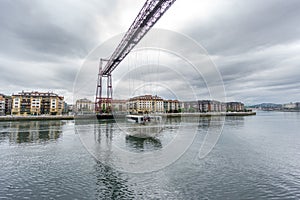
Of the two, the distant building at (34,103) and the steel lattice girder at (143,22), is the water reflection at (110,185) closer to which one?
the steel lattice girder at (143,22)

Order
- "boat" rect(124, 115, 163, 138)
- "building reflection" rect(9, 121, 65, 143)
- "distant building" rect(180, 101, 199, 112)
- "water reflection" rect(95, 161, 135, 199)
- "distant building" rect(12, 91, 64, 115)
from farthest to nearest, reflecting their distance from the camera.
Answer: "distant building" rect(12, 91, 64, 115), "distant building" rect(180, 101, 199, 112), "boat" rect(124, 115, 163, 138), "building reflection" rect(9, 121, 65, 143), "water reflection" rect(95, 161, 135, 199)

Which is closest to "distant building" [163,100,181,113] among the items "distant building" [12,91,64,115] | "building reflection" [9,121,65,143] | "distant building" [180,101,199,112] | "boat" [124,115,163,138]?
"distant building" [180,101,199,112]

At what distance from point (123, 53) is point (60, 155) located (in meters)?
15.9

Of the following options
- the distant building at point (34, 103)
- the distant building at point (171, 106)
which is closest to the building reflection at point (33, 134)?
the distant building at point (34, 103)

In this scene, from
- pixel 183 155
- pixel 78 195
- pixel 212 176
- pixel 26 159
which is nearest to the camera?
pixel 78 195

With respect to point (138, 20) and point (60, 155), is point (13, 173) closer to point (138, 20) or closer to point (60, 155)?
point (60, 155)

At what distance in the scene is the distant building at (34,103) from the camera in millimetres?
43844

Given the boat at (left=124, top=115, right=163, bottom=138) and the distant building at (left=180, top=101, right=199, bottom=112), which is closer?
the boat at (left=124, top=115, right=163, bottom=138)

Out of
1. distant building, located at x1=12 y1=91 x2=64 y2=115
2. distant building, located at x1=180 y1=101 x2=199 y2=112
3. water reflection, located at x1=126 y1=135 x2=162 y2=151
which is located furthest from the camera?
distant building, located at x1=12 y1=91 x2=64 y2=115

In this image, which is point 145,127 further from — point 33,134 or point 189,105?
point 189,105

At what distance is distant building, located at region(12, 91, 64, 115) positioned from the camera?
43.8 metres

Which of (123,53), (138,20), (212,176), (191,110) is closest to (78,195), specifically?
(212,176)

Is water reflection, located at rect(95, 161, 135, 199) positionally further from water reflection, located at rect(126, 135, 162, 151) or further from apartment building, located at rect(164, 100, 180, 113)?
apartment building, located at rect(164, 100, 180, 113)

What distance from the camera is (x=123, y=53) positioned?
2191 cm
